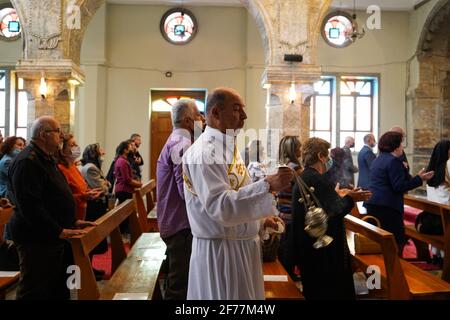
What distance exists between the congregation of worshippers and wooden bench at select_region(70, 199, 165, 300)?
75 mm

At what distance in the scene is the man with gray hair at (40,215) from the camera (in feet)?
9.01

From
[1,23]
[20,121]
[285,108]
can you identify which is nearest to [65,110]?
[285,108]

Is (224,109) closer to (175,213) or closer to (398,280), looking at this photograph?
(175,213)

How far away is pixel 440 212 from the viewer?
4.38 m

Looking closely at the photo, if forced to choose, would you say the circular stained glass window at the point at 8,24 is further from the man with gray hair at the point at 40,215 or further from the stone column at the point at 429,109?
the stone column at the point at 429,109

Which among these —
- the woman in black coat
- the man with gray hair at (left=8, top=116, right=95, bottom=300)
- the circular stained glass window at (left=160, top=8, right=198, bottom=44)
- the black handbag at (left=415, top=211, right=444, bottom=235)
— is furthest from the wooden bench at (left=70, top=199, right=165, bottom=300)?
the circular stained glass window at (left=160, top=8, right=198, bottom=44)

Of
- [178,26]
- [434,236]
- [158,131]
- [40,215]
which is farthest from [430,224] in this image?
[178,26]

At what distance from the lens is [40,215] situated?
2.73 m

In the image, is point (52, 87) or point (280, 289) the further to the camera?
point (52, 87)

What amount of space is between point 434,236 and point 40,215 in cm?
402

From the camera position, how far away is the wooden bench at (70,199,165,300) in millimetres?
2564

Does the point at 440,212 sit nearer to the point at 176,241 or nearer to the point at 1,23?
the point at 176,241

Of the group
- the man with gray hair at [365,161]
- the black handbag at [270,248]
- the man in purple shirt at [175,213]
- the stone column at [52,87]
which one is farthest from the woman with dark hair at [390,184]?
the stone column at [52,87]
